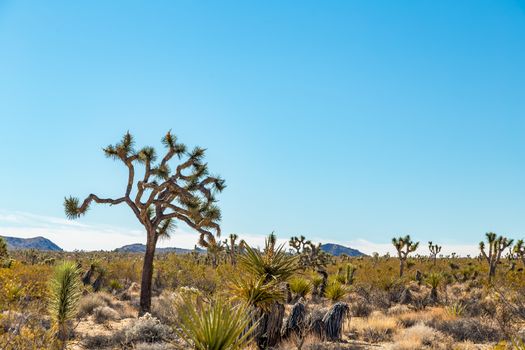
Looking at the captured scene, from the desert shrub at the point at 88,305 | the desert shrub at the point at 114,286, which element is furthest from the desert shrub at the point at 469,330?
the desert shrub at the point at 114,286

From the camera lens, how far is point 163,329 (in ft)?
34.0

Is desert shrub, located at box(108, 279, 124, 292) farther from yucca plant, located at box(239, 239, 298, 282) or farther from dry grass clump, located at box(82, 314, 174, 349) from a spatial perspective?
yucca plant, located at box(239, 239, 298, 282)

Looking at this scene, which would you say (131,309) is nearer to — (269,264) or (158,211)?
(158,211)

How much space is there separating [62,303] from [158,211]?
7036mm

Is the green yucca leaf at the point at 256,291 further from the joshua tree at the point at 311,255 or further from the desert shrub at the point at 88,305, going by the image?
the joshua tree at the point at 311,255

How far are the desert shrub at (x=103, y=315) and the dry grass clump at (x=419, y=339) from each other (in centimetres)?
916

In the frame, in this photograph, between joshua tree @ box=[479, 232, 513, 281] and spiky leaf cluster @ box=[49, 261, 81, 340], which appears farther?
joshua tree @ box=[479, 232, 513, 281]

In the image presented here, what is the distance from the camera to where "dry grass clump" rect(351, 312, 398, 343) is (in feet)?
38.1

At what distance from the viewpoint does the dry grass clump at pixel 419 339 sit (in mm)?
10016

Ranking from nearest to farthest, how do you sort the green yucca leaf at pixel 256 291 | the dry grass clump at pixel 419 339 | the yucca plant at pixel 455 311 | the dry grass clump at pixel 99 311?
the green yucca leaf at pixel 256 291
the dry grass clump at pixel 419 339
the yucca plant at pixel 455 311
the dry grass clump at pixel 99 311

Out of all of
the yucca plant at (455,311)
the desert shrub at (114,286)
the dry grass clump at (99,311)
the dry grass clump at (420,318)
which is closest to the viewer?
the dry grass clump at (420,318)

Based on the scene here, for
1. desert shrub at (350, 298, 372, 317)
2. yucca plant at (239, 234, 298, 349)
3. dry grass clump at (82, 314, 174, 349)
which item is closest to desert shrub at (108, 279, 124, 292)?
dry grass clump at (82, 314, 174, 349)

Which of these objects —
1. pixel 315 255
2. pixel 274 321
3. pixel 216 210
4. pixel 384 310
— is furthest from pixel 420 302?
pixel 315 255

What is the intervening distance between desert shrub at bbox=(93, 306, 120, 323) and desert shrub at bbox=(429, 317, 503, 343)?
33.9ft
